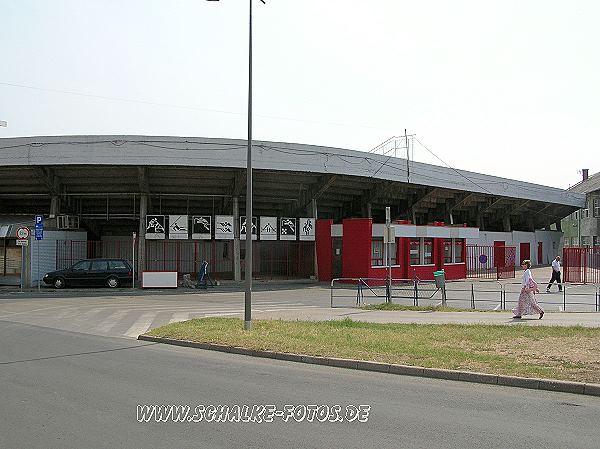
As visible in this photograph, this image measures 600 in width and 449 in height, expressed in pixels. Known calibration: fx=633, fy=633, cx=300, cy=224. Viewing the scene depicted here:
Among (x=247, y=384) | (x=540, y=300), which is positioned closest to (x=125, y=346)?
(x=247, y=384)

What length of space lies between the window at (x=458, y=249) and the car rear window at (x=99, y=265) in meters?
22.5

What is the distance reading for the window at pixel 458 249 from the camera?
4238cm

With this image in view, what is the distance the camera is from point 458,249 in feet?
140

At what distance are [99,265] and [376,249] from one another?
15.4 metres

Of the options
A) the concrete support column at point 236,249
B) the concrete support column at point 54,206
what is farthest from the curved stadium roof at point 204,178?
the concrete support column at point 236,249

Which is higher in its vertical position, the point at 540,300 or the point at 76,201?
the point at 76,201

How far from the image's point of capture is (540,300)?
24734 millimetres

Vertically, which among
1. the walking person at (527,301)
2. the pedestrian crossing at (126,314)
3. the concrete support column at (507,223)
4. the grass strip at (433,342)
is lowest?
the pedestrian crossing at (126,314)

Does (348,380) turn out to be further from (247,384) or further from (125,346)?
(125,346)

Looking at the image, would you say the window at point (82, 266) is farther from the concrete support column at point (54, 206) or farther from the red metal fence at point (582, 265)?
the red metal fence at point (582, 265)

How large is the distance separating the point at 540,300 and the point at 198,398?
19.6 metres

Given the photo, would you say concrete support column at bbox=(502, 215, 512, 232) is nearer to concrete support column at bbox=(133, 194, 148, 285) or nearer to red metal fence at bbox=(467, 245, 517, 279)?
red metal fence at bbox=(467, 245, 517, 279)

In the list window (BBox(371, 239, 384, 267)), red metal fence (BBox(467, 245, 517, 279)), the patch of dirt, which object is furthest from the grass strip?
red metal fence (BBox(467, 245, 517, 279))

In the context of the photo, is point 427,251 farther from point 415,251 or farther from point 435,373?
point 435,373
